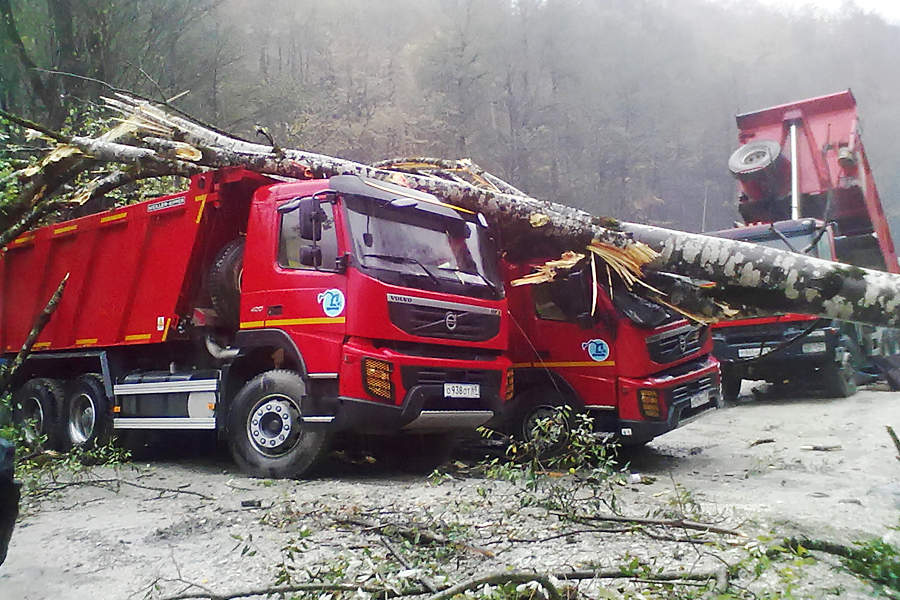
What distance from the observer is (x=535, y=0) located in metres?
38.8

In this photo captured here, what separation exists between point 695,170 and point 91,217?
33.8m

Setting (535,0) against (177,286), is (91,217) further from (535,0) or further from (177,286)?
(535,0)

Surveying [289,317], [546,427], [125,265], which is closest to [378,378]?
[289,317]

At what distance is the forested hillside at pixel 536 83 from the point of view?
20.3 metres

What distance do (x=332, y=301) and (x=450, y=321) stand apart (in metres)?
0.95

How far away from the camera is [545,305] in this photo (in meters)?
6.50

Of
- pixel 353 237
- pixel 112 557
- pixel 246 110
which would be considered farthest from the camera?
pixel 246 110

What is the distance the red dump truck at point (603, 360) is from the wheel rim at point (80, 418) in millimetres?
4213

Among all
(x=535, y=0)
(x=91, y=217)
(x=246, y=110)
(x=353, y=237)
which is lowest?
(x=353, y=237)

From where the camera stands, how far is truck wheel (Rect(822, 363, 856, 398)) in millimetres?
10000

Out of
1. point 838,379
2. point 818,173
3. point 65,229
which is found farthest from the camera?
point 818,173

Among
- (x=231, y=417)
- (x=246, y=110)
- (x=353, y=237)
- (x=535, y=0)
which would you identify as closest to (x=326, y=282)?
(x=353, y=237)

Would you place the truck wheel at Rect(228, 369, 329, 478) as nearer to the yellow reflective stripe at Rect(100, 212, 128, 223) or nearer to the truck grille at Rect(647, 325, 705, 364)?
the yellow reflective stripe at Rect(100, 212, 128, 223)

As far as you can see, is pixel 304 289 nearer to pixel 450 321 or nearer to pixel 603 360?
pixel 450 321
